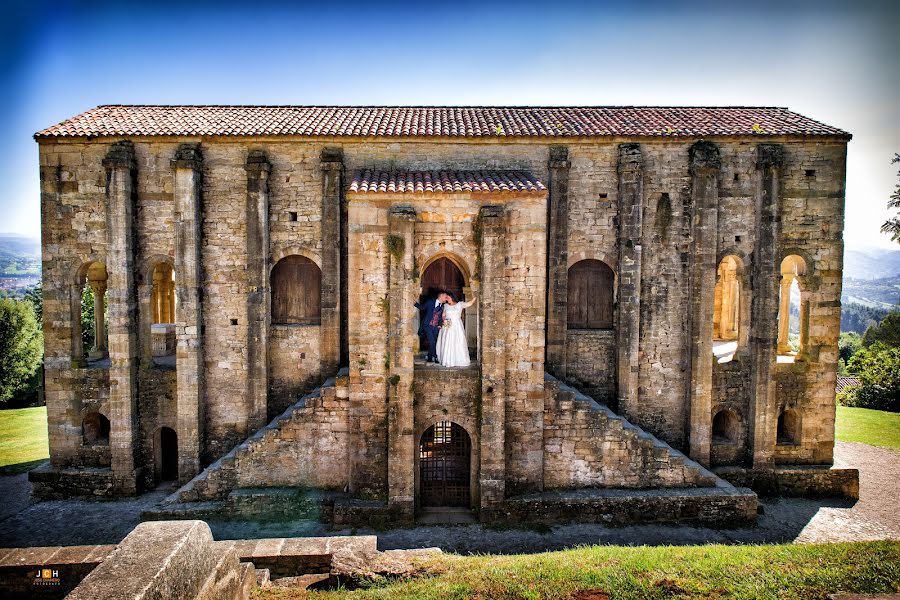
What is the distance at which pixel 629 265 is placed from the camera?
1409 cm

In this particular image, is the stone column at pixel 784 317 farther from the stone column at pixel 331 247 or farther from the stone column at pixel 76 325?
the stone column at pixel 76 325

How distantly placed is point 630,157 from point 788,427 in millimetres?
9888

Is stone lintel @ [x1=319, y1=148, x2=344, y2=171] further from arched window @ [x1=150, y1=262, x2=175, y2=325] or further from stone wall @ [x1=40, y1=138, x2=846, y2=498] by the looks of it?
arched window @ [x1=150, y1=262, x2=175, y2=325]

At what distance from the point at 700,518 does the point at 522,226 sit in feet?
28.8

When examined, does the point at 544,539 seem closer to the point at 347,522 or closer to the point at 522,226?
the point at 347,522

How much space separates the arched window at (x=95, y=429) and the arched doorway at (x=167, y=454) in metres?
1.60

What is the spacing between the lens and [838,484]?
14000 mm

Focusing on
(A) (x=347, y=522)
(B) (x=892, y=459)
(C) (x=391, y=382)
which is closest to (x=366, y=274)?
(C) (x=391, y=382)

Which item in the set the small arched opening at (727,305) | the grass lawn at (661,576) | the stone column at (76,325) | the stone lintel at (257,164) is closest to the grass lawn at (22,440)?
the stone column at (76,325)

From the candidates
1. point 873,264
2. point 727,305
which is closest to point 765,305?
point 727,305

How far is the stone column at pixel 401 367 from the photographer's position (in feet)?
39.1

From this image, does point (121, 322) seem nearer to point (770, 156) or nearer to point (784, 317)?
point (770, 156)

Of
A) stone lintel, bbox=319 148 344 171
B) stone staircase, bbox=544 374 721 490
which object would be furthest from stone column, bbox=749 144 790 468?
stone lintel, bbox=319 148 344 171

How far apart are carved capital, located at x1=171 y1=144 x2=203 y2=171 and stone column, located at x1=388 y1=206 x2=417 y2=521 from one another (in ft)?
20.7
